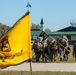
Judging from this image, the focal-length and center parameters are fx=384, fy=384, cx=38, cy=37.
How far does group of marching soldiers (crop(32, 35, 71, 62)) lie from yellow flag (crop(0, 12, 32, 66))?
12574 millimetres

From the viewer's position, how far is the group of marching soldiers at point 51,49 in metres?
23.9

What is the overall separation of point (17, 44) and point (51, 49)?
12.8 meters

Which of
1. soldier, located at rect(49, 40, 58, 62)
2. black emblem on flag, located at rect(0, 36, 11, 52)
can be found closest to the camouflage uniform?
soldier, located at rect(49, 40, 58, 62)

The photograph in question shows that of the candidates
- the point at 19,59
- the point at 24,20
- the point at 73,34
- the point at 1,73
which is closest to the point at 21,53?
the point at 19,59

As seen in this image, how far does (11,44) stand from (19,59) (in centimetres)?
50

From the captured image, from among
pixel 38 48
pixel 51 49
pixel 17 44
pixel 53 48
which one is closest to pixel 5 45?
pixel 17 44

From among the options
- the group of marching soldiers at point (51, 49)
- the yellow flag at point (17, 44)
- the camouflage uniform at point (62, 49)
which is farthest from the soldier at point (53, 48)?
the yellow flag at point (17, 44)

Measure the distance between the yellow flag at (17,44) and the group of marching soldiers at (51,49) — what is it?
12.6m

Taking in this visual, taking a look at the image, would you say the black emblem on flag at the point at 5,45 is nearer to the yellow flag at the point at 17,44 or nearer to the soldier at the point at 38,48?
the yellow flag at the point at 17,44

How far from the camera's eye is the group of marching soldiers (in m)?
23.9

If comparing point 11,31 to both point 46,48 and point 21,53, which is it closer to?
point 21,53

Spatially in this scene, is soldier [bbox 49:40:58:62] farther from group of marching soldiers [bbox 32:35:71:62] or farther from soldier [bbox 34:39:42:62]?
soldier [bbox 34:39:42:62]

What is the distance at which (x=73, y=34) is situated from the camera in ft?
309

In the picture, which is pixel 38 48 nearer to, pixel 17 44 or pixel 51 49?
pixel 51 49
